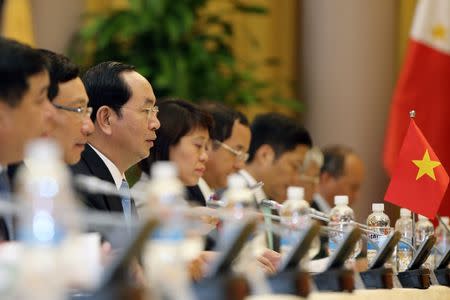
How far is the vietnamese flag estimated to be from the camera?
4773 millimetres

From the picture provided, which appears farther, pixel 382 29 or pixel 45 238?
pixel 382 29

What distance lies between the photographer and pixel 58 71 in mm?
3834

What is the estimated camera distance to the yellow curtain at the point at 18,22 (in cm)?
704

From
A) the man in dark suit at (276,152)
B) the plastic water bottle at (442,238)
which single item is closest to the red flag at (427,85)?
the man in dark suit at (276,152)

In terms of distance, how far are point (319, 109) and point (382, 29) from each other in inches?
28.0

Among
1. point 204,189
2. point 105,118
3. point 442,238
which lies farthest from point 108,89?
point 442,238

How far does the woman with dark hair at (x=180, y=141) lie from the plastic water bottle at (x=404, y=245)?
0.88m

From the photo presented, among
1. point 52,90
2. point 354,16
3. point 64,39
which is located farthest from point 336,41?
point 52,90

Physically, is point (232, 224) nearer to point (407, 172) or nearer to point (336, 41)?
point (407, 172)

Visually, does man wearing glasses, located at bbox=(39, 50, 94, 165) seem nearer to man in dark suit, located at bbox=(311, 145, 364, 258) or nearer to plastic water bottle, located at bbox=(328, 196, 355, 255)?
plastic water bottle, located at bbox=(328, 196, 355, 255)

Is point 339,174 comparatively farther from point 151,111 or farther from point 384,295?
point 384,295

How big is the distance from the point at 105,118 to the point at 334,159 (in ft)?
10.4

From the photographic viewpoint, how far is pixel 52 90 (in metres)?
3.77

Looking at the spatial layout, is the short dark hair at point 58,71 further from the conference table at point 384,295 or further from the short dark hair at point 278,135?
the short dark hair at point 278,135
